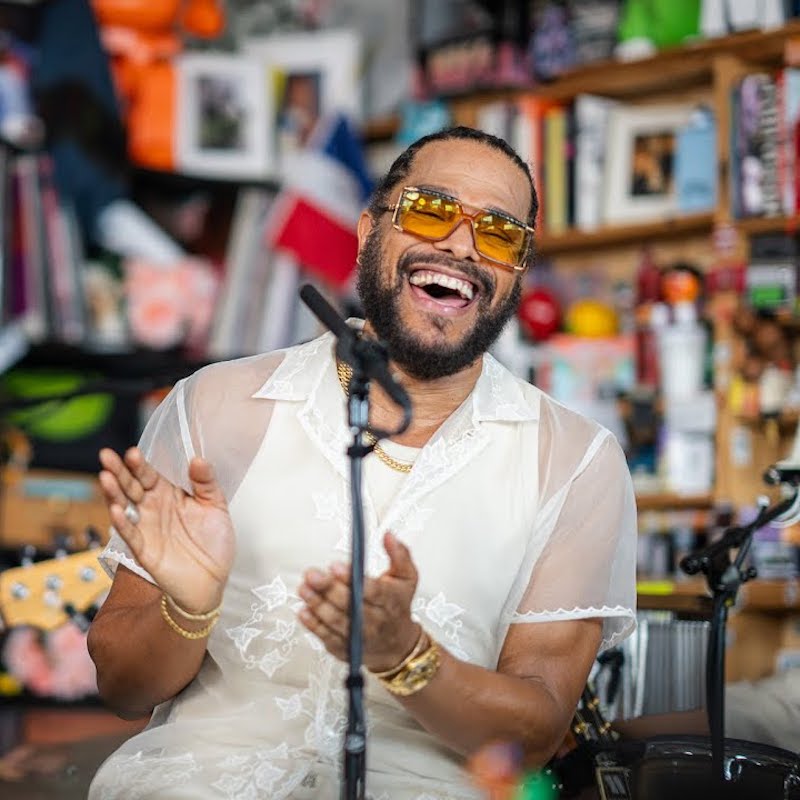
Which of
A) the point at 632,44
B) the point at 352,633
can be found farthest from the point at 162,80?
the point at 352,633

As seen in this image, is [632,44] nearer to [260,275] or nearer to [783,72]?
[783,72]

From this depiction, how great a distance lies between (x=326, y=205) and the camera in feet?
15.7

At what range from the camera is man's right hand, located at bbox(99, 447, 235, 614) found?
1.63 metres

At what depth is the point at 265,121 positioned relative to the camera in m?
4.93

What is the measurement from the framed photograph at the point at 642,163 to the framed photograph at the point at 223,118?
120 centimetres

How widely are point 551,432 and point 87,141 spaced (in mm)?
2898

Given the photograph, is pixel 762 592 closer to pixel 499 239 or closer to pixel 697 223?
pixel 697 223

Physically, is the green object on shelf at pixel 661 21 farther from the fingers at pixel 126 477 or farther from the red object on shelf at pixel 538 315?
the fingers at pixel 126 477

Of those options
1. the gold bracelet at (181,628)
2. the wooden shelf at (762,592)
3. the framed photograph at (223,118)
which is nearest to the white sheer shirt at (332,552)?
the gold bracelet at (181,628)

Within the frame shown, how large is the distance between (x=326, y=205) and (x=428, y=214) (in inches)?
110

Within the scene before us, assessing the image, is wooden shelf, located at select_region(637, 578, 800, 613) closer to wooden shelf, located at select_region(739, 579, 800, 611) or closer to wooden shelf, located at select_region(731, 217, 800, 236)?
wooden shelf, located at select_region(739, 579, 800, 611)

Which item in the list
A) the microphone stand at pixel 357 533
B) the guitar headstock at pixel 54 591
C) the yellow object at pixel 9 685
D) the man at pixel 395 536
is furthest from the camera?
the yellow object at pixel 9 685

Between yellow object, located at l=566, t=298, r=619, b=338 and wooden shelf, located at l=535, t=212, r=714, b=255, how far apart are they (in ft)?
0.68

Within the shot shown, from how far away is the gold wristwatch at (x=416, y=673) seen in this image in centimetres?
160
